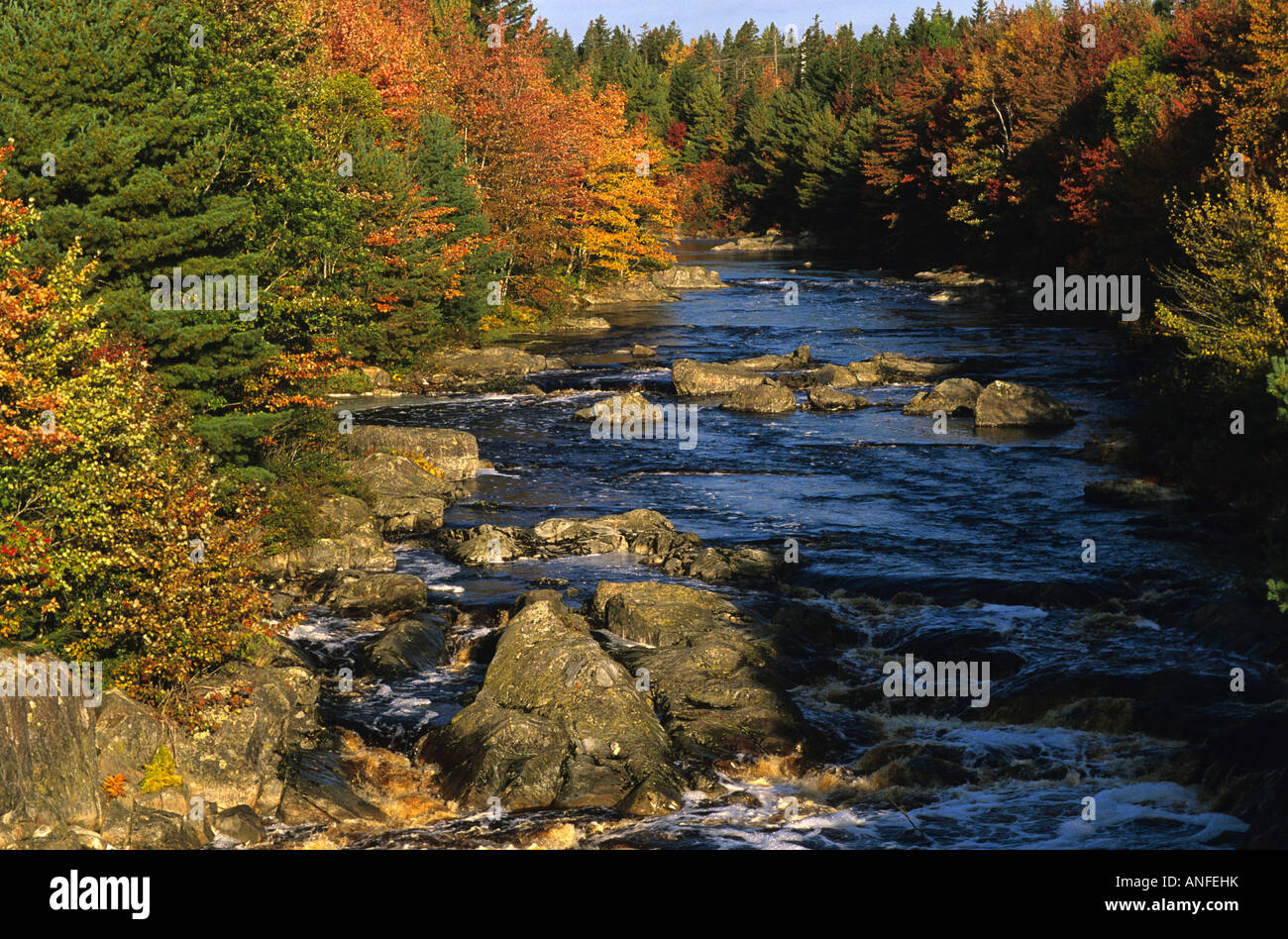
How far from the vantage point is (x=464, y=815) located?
50.1ft

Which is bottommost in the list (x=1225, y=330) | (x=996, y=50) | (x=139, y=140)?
(x=1225, y=330)

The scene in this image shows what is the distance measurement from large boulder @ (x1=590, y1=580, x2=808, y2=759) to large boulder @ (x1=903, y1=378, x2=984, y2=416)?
20.2m

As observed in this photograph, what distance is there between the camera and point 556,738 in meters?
16.4

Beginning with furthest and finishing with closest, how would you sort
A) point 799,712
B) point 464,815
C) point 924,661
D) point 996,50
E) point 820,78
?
point 820,78
point 996,50
point 924,661
point 799,712
point 464,815

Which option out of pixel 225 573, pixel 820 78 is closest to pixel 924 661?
pixel 225 573

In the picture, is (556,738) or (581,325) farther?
(581,325)

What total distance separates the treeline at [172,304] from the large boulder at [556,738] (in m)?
3.70

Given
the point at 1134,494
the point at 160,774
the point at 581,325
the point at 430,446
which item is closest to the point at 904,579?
the point at 1134,494

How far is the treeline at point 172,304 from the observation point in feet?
49.8

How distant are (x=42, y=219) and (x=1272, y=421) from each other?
26664mm

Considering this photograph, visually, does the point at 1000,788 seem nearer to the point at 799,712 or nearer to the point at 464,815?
the point at 799,712

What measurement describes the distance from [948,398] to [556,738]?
2738cm

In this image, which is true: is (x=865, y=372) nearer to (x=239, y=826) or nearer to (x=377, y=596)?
(x=377, y=596)

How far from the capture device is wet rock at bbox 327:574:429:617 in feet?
73.8
